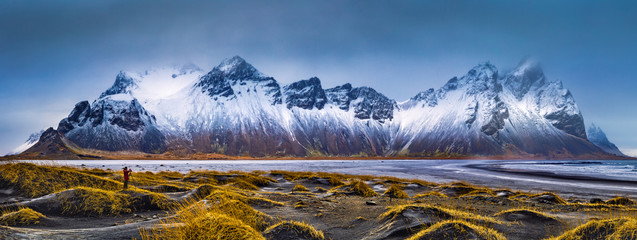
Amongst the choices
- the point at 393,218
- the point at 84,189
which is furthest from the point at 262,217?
the point at 84,189

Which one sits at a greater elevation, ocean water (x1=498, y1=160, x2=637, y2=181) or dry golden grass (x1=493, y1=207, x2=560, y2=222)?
dry golden grass (x1=493, y1=207, x2=560, y2=222)

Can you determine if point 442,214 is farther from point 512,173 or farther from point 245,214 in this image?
point 512,173

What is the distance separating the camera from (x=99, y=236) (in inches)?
345

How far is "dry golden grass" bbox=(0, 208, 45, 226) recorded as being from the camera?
35.7ft

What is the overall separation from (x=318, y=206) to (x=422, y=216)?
728 cm

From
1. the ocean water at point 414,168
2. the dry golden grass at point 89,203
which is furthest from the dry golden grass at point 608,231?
the ocean water at point 414,168

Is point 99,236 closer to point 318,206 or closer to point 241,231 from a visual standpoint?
point 241,231

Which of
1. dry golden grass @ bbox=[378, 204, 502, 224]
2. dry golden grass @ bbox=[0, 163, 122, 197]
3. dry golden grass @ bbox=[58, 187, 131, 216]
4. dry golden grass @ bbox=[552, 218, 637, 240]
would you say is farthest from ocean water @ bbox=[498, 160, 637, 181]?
Result: dry golden grass @ bbox=[0, 163, 122, 197]

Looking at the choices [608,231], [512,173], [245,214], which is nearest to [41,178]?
[245,214]

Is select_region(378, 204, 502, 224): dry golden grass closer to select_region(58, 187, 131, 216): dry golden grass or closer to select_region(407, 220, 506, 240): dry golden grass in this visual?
select_region(407, 220, 506, 240): dry golden grass

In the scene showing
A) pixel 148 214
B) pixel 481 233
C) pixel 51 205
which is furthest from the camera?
pixel 148 214

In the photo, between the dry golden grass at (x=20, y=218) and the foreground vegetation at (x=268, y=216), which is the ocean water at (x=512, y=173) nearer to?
the foreground vegetation at (x=268, y=216)

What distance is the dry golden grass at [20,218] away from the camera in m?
10.9

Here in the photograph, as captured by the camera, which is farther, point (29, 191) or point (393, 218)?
point (29, 191)
